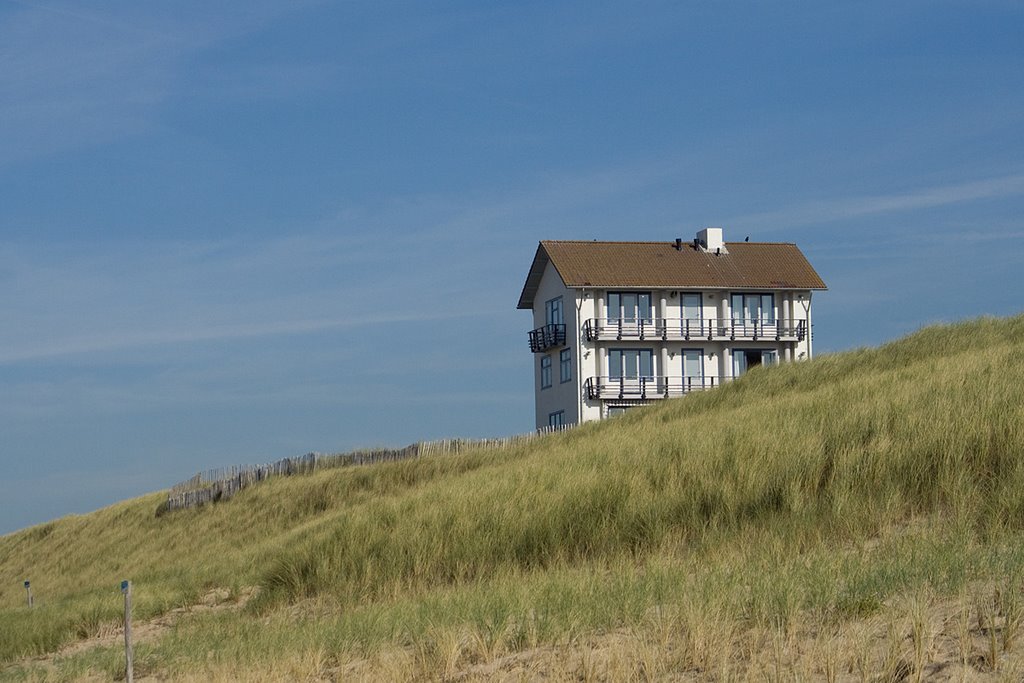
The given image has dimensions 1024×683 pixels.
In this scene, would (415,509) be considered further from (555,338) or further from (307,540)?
(555,338)

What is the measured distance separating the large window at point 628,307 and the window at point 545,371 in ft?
18.3

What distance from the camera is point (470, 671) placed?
9.02 metres

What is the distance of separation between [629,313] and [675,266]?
11.6 ft

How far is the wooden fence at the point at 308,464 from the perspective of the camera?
134 ft

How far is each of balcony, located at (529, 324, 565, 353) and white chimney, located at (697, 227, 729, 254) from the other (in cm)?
884

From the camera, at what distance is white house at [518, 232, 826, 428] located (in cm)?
5775

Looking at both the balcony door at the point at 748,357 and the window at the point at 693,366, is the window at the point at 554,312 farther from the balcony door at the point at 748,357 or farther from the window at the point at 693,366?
the balcony door at the point at 748,357

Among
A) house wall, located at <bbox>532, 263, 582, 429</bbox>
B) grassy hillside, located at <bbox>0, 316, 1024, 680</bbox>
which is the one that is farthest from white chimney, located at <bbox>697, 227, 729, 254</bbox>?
grassy hillside, located at <bbox>0, 316, 1024, 680</bbox>

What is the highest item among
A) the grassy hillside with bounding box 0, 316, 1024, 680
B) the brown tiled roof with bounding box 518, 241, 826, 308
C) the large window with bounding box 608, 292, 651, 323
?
the brown tiled roof with bounding box 518, 241, 826, 308

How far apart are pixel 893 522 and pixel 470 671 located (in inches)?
238

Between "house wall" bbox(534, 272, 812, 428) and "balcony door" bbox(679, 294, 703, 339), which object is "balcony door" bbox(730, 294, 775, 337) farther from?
"balcony door" bbox(679, 294, 703, 339)

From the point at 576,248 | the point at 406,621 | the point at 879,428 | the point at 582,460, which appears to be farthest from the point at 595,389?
the point at 406,621

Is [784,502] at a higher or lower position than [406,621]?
higher

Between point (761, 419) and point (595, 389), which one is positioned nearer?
point (761, 419)
